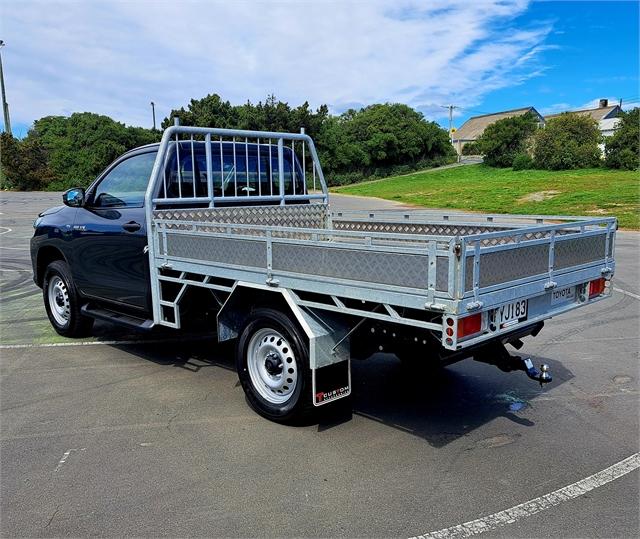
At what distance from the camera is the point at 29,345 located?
6.70 meters

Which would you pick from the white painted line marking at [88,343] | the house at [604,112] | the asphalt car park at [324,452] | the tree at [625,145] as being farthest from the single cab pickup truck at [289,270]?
the house at [604,112]

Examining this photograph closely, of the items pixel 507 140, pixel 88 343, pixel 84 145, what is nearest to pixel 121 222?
pixel 88 343

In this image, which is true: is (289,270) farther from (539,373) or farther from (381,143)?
(381,143)

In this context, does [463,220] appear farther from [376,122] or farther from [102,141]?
[376,122]

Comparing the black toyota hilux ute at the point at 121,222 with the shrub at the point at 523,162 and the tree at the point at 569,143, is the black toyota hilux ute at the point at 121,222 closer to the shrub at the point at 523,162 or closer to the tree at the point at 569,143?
the tree at the point at 569,143

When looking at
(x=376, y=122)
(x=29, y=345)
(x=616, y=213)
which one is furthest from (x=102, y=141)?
(x=29, y=345)

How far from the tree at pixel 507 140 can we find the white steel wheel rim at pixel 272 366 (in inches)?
1929

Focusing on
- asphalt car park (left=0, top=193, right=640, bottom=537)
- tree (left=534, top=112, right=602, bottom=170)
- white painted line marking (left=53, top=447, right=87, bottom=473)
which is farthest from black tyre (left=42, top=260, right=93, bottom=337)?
tree (left=534, top=112, right=602, bottom=170)

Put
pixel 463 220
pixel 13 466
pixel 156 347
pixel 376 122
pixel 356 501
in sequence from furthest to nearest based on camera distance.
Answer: pixel 376 122, pixel 156 347, pixel 463 220, pixel 13 466, pixel 356 501

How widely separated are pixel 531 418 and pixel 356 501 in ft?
6.19

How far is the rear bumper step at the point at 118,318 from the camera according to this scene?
562cm

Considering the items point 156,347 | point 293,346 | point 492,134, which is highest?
point 492,134

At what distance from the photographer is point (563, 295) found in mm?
4273

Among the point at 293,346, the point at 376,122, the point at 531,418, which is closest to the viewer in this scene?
the point at 293,346
